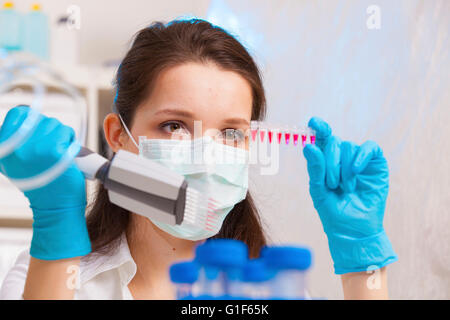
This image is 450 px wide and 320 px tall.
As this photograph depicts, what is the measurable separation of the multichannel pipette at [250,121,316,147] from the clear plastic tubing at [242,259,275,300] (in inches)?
16.6

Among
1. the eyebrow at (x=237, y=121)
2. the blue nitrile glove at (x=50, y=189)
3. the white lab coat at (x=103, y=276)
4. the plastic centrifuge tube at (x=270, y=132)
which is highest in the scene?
the eyebrow at (x=237, y=121)

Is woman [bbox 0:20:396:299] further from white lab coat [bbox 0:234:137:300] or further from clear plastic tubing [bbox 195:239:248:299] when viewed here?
clear plastic tubing [bbox 195:239:248:299]

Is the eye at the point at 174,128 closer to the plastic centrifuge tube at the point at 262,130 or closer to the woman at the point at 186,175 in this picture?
the woman at the point at 186,175

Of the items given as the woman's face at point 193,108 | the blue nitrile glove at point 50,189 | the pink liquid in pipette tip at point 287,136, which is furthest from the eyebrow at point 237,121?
the blue nitrile glove at point 50,189

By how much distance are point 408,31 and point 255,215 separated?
0.57 metres

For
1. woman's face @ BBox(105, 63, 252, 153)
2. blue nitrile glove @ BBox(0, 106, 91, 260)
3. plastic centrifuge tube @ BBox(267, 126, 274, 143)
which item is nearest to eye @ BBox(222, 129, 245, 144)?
woman's face @ BBox(105, 63, 252, 153)

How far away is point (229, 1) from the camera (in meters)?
1.25

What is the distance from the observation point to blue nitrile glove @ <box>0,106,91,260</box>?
61 cm

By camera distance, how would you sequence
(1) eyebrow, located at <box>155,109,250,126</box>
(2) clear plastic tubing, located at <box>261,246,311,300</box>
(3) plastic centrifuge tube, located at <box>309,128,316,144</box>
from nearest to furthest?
(2) clear plastic tubing, located at <box>261,246,311,300</box> → (1) eyebrow, located at <box>155,109,250,126</box> → (3) plastic centrifuge tube, located at <box>309,128,316,144</box>

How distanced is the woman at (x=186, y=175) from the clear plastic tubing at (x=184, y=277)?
0.48 feet

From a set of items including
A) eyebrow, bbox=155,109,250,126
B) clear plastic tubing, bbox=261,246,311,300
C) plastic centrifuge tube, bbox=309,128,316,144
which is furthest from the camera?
plastic centrifuge tube, bbox=309,128,316,144

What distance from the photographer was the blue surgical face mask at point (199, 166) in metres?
0.79

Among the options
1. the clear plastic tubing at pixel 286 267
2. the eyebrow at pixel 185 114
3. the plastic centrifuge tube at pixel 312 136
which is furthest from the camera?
the plastic centrifuge tube at pixel 312 136

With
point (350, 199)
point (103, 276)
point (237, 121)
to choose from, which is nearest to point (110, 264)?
point (103, 276)
